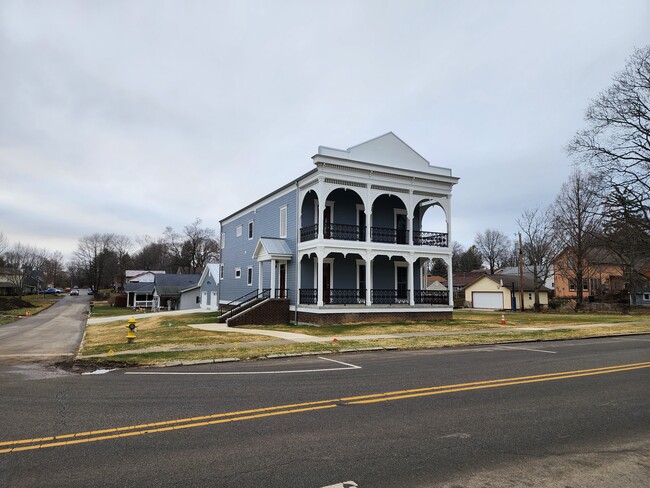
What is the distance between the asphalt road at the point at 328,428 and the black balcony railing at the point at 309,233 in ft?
48.8

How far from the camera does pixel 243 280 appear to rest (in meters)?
32.8

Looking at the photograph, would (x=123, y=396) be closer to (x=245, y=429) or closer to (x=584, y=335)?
(x=245, y=429)

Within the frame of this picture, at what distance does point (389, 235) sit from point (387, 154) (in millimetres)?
4697

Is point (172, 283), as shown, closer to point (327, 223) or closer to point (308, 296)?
point (308, 296)

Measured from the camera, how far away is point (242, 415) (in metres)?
6.39

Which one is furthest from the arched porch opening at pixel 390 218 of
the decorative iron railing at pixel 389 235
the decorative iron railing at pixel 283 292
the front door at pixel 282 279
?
the decorative iron railing at pixel 283 292

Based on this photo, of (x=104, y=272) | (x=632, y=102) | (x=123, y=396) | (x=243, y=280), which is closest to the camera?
(x=123, y=396)

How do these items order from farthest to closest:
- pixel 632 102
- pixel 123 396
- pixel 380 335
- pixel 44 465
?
pixel 632 102
pixel 380 335
pixel 123 396
pixel 44 465

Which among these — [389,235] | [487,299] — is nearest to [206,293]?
[389,235]

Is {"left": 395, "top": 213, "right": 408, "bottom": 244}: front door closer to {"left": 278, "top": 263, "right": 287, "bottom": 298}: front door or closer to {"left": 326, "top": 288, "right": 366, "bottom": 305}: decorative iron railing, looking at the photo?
{"left": 326, "top": 288, "right": 366, "bottom": 305}: decorative iron railing

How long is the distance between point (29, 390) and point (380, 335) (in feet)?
41.6

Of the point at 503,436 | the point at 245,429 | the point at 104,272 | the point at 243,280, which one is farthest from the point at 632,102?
the point at 104,272

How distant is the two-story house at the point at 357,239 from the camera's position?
24.0 meters

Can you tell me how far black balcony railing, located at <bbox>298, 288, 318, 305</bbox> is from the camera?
24.5 metres
